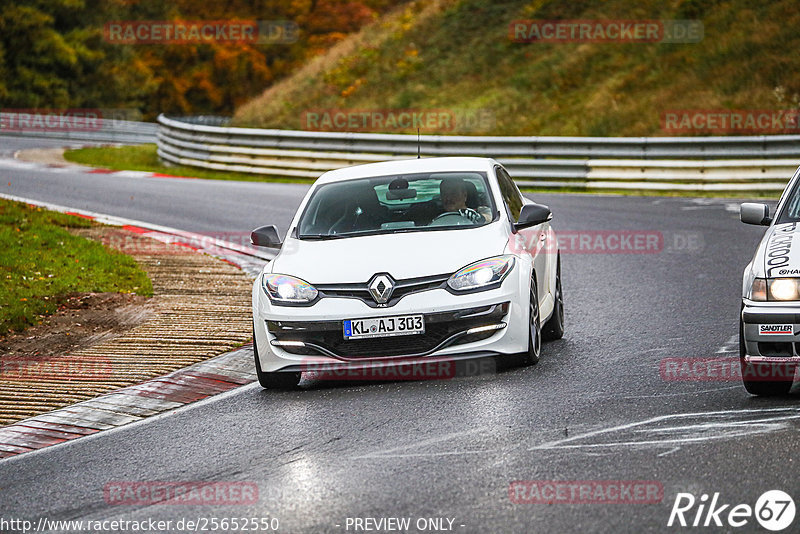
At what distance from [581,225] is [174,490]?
11.7 meters

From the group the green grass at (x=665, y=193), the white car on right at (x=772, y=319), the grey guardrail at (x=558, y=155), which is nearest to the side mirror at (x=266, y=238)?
the white car on right at (x=772, y=319)

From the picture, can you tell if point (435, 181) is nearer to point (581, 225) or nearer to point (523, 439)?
point (523, 439)

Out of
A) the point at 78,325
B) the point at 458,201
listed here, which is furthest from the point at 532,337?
the point at 78,325

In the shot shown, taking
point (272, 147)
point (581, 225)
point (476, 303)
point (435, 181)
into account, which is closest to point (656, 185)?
point (581, 225)

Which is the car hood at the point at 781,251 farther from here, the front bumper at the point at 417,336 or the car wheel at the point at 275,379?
the car wheel at the point at 275,379

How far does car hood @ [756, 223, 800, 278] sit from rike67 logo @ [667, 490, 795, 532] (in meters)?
2.05


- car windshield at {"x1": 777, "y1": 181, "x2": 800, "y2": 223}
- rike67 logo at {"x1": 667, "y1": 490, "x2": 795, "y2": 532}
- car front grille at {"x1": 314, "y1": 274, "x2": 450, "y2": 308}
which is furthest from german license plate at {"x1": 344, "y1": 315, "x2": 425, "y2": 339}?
rike67 logo at {"x1": 667, "y1": 490, "x2": 795, "y2": 532}

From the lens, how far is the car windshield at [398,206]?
30.5ft

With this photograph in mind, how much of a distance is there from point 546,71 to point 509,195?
1010 inches

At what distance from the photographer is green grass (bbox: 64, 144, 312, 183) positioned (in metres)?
27.7

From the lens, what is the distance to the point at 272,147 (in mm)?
27344

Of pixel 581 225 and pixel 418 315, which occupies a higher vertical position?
pixel 418 315

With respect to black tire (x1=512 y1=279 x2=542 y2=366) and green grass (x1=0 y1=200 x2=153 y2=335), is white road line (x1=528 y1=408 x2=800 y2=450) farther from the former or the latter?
green grass (x1=0 y1=200 x2=153 y2=335)

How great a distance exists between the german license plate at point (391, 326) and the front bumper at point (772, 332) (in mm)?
2178
